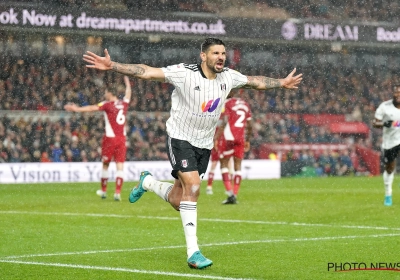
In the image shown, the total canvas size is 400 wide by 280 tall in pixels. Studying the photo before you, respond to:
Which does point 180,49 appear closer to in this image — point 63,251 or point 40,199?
point 40,199

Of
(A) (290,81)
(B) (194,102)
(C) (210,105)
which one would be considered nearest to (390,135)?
(A) (290,81)

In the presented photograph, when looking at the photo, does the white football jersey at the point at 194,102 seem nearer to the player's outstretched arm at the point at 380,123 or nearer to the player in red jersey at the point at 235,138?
the player's outstretched arm at the point at 380,123

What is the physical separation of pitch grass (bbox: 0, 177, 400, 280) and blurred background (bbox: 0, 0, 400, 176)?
42.1ft

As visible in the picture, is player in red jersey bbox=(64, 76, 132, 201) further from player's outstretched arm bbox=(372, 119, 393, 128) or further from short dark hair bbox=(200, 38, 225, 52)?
short dark hair bbox=(200, 38, 225, 52)

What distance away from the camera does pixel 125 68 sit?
8234mm

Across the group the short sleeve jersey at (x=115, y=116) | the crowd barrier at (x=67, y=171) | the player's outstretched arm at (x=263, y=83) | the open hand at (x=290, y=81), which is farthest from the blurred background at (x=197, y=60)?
the player's outstretched arm at (x=263, y=83)

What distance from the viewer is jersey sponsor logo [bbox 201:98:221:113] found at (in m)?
8.49

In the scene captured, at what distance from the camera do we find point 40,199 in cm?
1858

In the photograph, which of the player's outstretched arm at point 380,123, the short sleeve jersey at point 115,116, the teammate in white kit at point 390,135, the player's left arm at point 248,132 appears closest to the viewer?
the player's outstretched arm at point 380,123

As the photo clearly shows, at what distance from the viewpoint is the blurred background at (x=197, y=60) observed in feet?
103

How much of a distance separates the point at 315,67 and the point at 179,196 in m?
33.8

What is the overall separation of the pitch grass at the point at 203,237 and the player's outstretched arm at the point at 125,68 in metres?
1.77

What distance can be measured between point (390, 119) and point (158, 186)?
→ 816 cm

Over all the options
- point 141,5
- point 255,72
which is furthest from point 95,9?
point 255,72
